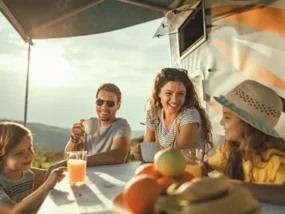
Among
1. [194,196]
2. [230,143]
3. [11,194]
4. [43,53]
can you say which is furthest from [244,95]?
[43,53]

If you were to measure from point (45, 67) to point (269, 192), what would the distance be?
3940 mm

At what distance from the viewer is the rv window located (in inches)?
158

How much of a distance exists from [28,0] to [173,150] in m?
3.42

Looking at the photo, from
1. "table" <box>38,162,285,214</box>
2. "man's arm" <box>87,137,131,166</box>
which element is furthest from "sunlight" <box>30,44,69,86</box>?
"table" <box>38,162,285,214</box>

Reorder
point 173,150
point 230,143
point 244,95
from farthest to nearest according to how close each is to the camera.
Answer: point 230,143, point 244,95, point 173,150

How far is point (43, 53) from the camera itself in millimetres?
4938

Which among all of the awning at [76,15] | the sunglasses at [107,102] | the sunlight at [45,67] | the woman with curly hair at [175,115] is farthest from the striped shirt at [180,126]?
the sunlight at [45,67]

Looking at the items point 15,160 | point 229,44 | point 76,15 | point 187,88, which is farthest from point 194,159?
point 76,15

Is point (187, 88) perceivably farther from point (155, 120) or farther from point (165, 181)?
point (165, 181)

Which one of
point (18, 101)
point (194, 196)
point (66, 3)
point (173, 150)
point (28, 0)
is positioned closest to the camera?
point (194, 196)

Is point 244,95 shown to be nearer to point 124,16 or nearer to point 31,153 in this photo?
point 31,153

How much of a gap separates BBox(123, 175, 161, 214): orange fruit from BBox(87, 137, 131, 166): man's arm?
153 centimetres

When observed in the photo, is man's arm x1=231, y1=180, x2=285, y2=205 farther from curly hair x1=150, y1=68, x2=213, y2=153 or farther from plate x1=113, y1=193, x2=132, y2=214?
curly hair x1=150, y1=68, x2=213, y2=153

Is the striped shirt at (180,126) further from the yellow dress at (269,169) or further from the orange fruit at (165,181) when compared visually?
the orange fruit at (165,181)
